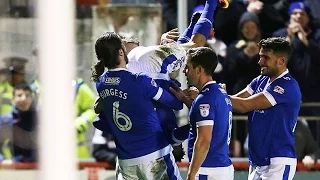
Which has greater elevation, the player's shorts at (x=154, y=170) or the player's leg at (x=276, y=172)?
the player's shorts at (x=154, y=170)

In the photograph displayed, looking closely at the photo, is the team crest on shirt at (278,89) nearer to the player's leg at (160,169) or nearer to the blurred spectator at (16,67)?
the player's leg at (160,169)

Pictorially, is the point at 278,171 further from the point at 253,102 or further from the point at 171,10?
the point at 171,10

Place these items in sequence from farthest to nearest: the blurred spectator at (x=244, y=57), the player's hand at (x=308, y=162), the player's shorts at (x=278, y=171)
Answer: the blurred spectator at (x=244, y=57) < the player's hand at (x=308, y=162) < the player's shorts at (x=278, y=171)

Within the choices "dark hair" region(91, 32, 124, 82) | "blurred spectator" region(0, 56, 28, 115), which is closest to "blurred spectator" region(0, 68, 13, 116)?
"blurred spectator" region(0, 56, 28, 115)

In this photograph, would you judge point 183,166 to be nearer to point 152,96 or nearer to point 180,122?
point 180,122

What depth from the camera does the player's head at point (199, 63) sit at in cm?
519

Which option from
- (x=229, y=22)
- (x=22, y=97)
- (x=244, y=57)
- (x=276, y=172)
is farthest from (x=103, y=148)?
(x=22, y=97)

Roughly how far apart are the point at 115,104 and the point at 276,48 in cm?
108

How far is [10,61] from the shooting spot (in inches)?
133

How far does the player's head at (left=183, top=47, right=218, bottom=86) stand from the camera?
5.19 m

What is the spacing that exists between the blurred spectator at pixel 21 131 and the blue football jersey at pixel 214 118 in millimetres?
1781

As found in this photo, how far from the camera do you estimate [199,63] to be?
205 inches

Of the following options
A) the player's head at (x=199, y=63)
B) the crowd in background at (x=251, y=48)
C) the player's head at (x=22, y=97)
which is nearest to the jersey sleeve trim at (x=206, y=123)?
the player's head at (x=199, y=63)

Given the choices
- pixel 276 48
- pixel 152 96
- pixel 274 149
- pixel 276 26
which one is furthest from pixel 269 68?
pixel 276 26
